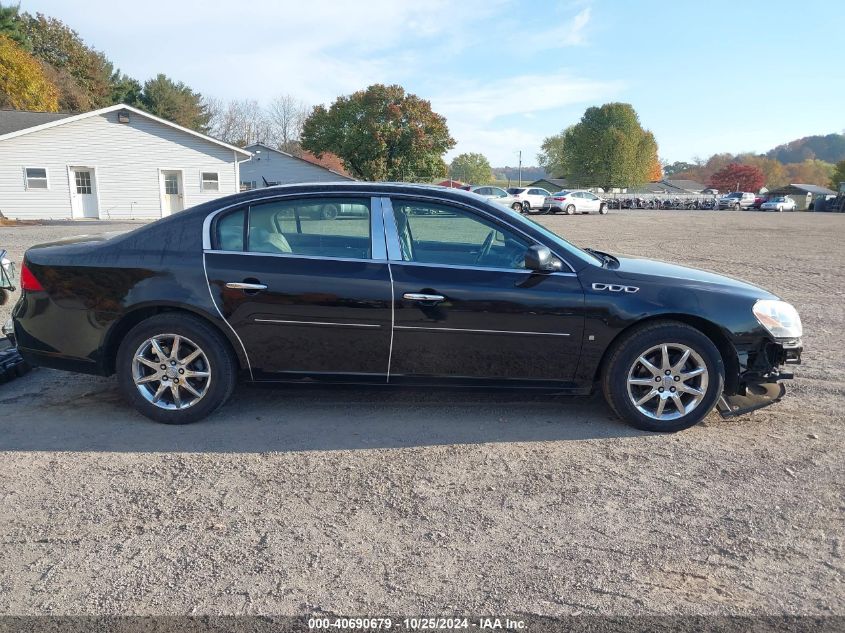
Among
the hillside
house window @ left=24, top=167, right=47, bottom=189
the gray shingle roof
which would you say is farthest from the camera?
the hillside

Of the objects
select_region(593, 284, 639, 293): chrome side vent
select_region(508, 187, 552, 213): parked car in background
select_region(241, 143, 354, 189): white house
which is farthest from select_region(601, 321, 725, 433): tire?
select_region(241, 143, 354, 189): white house

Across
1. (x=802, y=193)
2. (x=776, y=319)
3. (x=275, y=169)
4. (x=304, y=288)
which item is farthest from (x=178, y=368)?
(x=802, y=193)

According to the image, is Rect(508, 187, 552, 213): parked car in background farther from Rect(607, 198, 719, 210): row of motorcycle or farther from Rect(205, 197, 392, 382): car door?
Rect(205, 197, 392, 382): car door

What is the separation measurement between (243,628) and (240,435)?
1840mm

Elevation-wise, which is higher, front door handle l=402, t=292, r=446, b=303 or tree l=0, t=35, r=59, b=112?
tree l=0, t=35, r=59, b=112

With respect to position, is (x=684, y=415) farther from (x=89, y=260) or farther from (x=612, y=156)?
(x=612, y=156)

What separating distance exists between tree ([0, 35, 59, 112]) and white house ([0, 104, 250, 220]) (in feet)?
39.5

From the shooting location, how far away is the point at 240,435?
4.02 meters

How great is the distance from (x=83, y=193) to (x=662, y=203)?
56722 millimetres

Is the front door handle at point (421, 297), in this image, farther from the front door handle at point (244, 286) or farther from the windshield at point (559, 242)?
the front door handle at point (244, 286)

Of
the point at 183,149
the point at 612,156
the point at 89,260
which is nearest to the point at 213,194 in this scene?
the point at 183,149

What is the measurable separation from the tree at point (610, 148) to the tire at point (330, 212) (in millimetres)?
83631

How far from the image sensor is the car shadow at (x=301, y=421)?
3.92 m

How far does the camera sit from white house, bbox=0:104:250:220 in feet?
83.0
